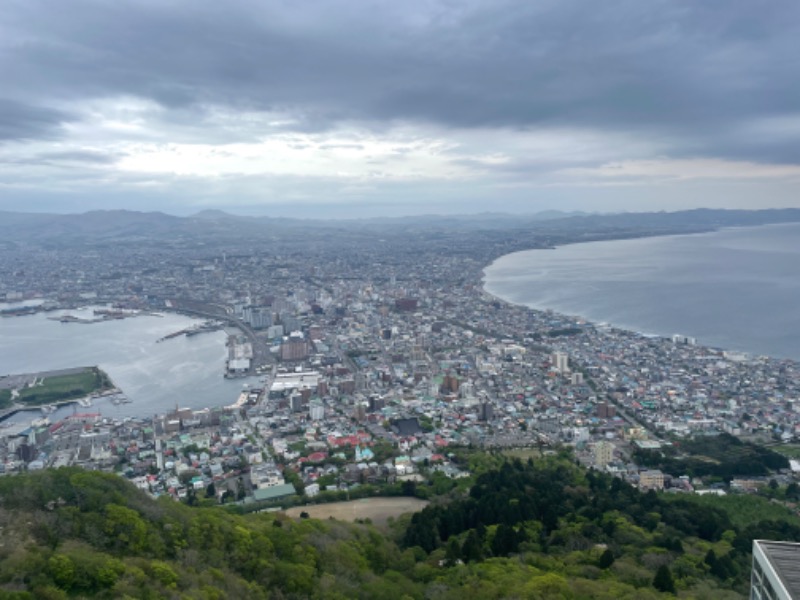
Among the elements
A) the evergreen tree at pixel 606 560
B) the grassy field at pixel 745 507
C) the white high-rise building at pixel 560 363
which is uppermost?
the evergreen tree at pixel 606 560

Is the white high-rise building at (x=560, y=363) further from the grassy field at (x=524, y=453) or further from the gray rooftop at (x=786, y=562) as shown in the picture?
the gray rooftop at (x=786, y=562)

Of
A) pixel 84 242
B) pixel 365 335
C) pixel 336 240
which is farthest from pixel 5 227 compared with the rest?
pixel 365 335

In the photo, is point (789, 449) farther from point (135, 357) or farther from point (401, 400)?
point (135, 357)

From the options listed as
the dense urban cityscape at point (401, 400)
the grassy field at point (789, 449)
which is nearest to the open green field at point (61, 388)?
the dense urban cityscape at point (401, 400)

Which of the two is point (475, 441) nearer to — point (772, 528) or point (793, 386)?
point (772, 528)

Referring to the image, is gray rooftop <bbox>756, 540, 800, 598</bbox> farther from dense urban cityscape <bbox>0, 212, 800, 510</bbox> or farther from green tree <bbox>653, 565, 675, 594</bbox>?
dense urban cityscape <bbox>0, 212, 800, 510</bbox>

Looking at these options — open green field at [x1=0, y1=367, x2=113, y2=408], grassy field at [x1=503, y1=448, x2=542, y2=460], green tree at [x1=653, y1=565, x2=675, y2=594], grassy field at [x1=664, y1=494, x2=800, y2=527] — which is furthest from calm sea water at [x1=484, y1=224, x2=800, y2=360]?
→ open green field at [x1=0, y1=367, x2=113, y2=408]
